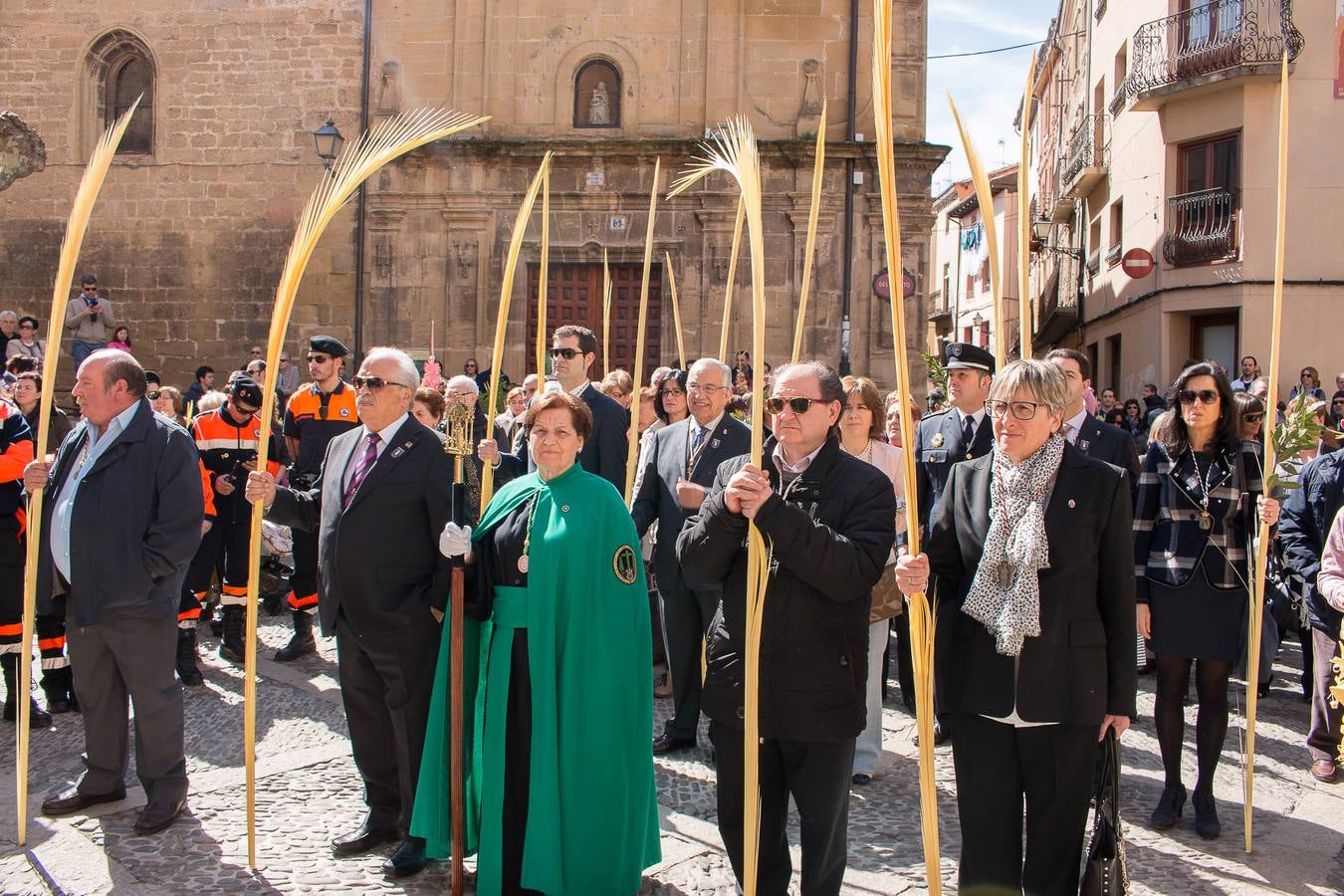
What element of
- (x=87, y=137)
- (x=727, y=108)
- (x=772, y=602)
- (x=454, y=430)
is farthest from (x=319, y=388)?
(x=87, y=137)

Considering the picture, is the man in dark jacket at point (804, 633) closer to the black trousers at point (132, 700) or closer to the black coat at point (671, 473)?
the black coat at point (671, 473)

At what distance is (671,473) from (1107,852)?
2.99 metres

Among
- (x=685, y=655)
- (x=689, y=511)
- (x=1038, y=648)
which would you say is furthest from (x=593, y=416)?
(x=1038, y=648)

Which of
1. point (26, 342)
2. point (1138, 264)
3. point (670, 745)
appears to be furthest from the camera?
point (1138, 264)

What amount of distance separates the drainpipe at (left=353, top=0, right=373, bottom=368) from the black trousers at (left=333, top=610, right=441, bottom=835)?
15.6 m

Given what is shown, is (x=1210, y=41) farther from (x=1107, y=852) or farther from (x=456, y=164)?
(x=1107, y=852)

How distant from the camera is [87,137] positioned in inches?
799

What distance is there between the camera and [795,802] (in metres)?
3.66

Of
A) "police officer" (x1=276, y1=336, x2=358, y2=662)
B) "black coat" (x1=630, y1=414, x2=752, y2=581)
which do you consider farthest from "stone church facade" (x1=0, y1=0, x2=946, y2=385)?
"black coat" (x1=630, y1=414, x2=752, y2=581)

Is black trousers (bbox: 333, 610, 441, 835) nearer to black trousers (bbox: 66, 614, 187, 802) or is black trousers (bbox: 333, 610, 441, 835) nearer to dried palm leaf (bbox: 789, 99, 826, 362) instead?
black trousers (bbox: 66, 614, 187, 802)

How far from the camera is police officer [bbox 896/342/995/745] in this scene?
578 cm

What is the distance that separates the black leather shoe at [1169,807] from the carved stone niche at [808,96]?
15.0 meters

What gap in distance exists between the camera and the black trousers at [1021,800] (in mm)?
3496

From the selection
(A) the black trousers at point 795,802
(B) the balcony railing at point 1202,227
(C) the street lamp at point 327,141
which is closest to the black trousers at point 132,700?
(A) the black trousers at point 795,802
